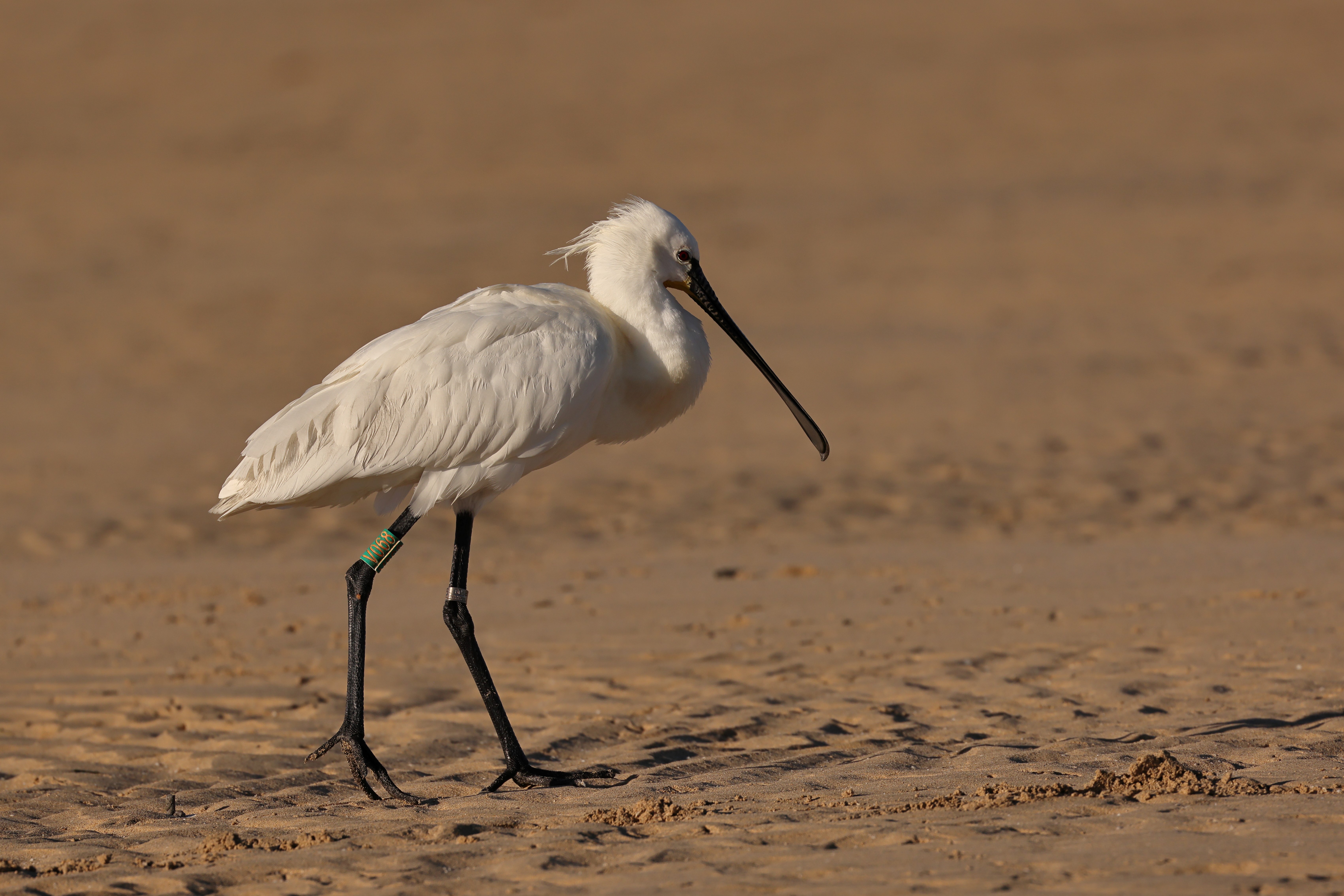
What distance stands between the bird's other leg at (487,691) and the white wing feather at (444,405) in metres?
0.41

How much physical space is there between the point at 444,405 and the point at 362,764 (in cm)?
141

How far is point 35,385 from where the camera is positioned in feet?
62.5

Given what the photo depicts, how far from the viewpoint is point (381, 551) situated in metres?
6.26

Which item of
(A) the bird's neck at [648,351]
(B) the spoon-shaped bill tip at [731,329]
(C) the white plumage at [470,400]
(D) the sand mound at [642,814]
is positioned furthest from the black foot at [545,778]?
(B) the spoon-shaped bill tip at [731,329]

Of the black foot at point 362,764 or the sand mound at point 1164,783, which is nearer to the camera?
the sand mound at point 1164,783

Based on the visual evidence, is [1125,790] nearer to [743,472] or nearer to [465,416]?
[465,416]

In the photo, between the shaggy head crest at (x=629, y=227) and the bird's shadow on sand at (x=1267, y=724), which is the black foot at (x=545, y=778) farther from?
the bird's shadow on sand at (x=1267, y=724)

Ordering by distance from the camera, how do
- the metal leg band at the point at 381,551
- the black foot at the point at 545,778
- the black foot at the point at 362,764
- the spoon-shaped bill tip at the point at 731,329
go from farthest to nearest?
the spoon-shaped bill tip at the point at 731,329
the metal leg band at the point at 381,551
the black foot at the point at 545,778
the black foot at the point at 362,764

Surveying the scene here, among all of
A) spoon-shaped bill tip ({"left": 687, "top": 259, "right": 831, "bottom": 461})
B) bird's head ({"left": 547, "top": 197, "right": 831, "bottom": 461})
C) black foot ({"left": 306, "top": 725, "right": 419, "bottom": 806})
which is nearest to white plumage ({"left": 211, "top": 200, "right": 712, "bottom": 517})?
bird's head ({"left": 547, "top": 197, "right": 831, "bottom": 461})

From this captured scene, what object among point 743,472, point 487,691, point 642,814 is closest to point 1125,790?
point 642,814

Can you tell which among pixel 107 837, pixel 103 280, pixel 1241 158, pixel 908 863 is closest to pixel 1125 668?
pixel 908 863

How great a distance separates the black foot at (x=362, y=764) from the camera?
19.1 ft

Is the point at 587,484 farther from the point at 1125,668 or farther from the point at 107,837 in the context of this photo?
the point at 107,837

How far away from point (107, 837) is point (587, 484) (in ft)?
28.1
